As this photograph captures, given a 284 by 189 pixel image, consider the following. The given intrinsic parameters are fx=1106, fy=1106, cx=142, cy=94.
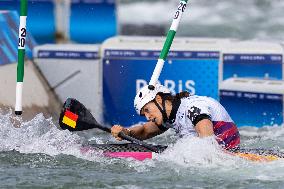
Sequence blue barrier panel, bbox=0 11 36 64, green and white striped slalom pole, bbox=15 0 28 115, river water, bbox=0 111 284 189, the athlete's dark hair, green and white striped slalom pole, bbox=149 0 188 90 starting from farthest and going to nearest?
blue barrier panel, bbox=0 11 36 64, green and white striped slalom pole, bbox=149 0 188 90, green and white striped slalom pole, bbox=15 0 28 115, the athlete's dark hair, river water, bbox=0 111 284 189

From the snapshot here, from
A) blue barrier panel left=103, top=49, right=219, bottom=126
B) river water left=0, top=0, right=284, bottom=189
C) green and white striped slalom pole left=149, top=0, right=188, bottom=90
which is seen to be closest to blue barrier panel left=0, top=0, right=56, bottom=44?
blue barrier panel left=103, top=49, right=219, bottom=126

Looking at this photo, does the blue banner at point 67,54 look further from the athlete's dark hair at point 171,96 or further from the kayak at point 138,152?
the athlete's dark hair at point 171,96

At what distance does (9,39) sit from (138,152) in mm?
3571

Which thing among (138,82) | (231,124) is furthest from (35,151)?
(138,82)

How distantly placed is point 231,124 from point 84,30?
5081mm

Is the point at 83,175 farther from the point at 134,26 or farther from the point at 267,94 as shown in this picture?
the point at 134,26

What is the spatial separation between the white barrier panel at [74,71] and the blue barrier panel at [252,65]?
1.50 m

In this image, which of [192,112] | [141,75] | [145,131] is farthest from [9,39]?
[192,112]

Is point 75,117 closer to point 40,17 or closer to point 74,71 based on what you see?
point 74,71

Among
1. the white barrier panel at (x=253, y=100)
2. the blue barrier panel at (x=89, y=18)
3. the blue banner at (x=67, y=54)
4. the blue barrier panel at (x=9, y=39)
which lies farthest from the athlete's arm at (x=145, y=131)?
the blue barrier panel at (x=89, y=18)

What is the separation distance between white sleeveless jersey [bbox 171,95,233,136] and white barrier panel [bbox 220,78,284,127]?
2435 millimetres

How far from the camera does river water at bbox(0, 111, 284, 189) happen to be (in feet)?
28.9

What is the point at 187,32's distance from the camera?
2320 cm

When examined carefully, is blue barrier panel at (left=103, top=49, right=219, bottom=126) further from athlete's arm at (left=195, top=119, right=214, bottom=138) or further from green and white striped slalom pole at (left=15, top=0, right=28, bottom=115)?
athlete's arm at (left=195, top=119, right=214, bottom=138)
